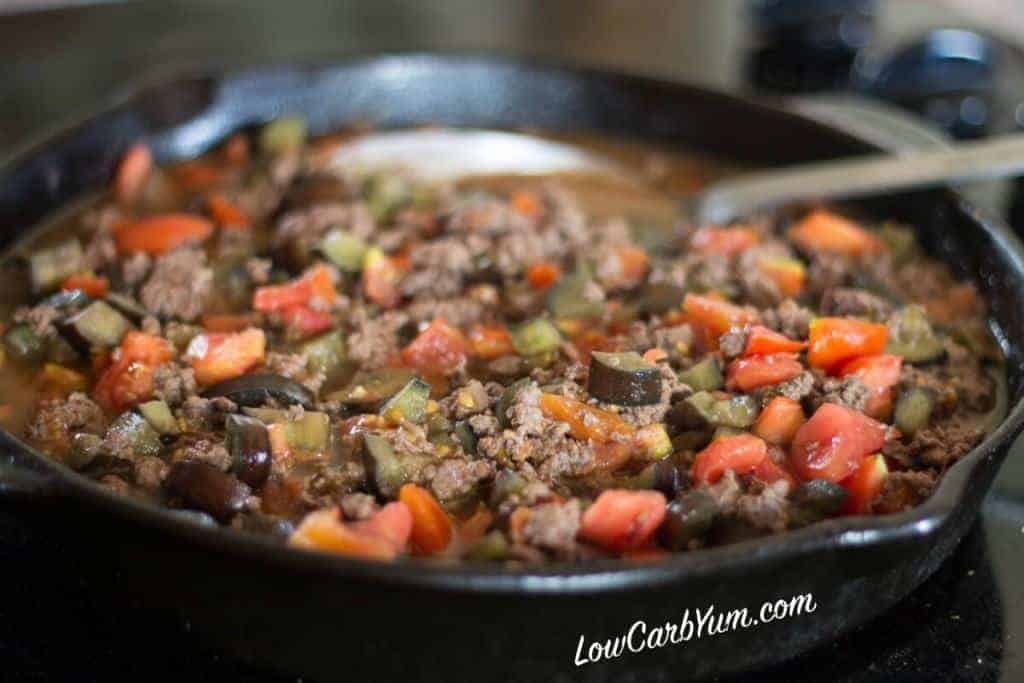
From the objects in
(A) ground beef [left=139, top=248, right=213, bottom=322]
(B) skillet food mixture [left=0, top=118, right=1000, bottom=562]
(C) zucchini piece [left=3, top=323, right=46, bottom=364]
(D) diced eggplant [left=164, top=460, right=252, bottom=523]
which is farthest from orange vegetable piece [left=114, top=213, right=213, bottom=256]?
(D) diced eggplant [left=164, top=460, right=252, bottom=523]

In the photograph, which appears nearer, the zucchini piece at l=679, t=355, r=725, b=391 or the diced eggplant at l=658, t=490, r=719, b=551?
the diced eggplant at l=658, t=490, r=719, b=551

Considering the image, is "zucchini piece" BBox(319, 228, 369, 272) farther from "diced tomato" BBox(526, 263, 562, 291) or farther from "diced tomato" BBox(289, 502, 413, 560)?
"diced tomato" BBox(289, 502, 413, 560)

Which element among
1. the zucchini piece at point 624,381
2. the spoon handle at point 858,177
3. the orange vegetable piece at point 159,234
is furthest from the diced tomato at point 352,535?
the spoon handle at point 858,177

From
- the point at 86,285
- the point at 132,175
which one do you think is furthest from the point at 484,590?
the point at 132,175

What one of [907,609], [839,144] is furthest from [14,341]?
[839,144]

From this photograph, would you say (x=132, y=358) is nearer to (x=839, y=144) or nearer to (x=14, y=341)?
(x=14, y=341)

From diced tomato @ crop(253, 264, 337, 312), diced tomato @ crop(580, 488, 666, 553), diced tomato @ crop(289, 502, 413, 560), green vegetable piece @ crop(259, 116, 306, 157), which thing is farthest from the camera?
green vegetable piece @ crop(259, 116, 306, 157)

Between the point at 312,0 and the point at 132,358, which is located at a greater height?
the point at 312,0

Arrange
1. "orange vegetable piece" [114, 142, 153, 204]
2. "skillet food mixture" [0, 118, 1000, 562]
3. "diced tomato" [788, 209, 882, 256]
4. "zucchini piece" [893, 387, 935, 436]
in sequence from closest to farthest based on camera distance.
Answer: "skillet food mixture" [0, 118, 1000, 562] < "zucchini piece" [893, 387, 935, 436] < "diced tomato" [788, 209, 882, 256] < "orange vegetable piece" [114, 142, 153, 204]
